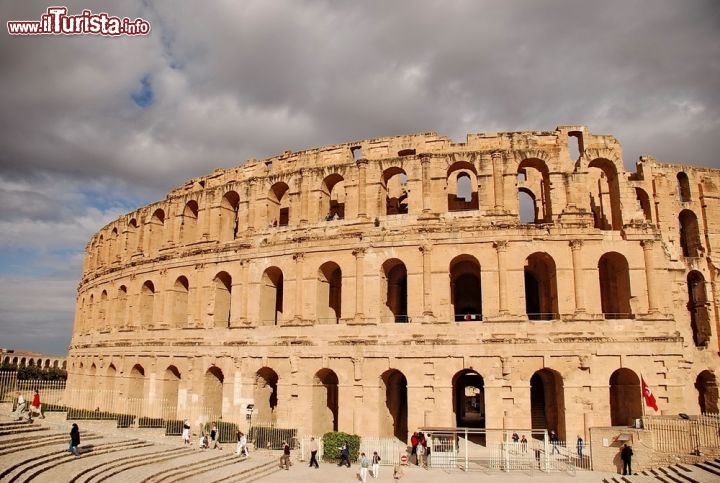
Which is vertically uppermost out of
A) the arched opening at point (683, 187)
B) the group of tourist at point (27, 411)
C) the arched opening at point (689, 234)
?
the arched opening at point (683, 187)

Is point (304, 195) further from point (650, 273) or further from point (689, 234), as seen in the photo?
point (689, 234)

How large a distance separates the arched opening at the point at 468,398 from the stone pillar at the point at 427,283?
3.03 meters

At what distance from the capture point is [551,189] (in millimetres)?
27109

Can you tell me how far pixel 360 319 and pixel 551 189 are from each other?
11198 mm

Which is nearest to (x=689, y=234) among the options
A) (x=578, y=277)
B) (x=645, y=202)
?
(x=645, y=202)

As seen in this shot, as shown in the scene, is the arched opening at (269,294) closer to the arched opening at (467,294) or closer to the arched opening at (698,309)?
the arched opening at (467,294)

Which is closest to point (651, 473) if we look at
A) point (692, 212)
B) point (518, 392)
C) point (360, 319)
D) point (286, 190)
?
point (518, 392)

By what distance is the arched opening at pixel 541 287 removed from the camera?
87.2 feet

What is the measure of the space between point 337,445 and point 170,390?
45.2 feet

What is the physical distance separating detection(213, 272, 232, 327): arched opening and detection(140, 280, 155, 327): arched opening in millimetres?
6259

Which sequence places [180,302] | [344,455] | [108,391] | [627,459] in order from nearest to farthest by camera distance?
[627,459] → [344,455] → [180,302] → [108,391]

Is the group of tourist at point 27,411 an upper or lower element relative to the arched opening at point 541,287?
lower

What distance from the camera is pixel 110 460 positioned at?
756 inches

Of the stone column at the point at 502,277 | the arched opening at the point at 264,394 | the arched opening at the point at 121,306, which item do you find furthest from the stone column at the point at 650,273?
the arched opening at the point at 121,306
